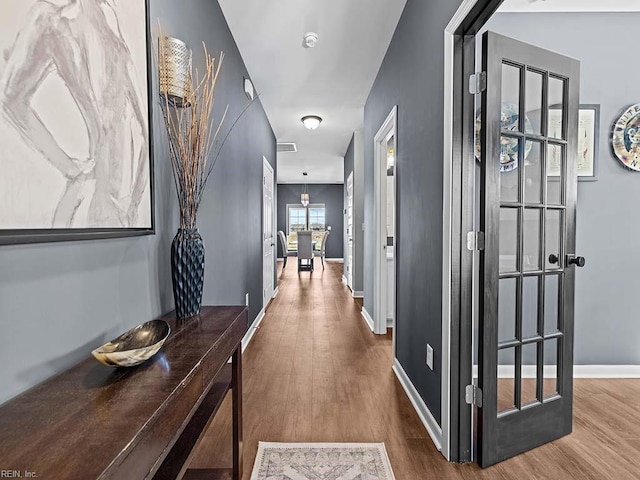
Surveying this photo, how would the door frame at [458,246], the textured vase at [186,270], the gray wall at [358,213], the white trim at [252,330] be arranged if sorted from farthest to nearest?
the gray wall at [358,213], the white trim at [252,330], the door frame at [458,246], the textured vase at [186,270]

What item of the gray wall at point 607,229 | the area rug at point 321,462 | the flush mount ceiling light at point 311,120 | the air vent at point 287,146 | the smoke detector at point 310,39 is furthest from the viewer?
the air vent at point 287,146

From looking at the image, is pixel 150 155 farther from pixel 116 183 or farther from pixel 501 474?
pixel 501 474

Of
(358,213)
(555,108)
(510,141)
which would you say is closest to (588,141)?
(555,108)

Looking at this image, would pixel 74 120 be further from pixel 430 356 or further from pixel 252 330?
pixel 252 330

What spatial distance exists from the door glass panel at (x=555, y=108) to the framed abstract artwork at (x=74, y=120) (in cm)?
189

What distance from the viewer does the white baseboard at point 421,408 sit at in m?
1.83

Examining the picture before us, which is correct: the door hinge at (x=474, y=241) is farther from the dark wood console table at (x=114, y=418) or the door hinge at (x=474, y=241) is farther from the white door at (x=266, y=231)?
the white door at (x=266, y=231)

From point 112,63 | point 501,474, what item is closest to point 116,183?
point 112,63

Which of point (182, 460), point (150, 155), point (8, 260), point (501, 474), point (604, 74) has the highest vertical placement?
point (604, 74)

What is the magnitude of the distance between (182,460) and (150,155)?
1061 mm

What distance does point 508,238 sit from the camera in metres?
1.77

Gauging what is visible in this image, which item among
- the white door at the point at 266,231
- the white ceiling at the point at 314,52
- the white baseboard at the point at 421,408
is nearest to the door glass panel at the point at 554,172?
the white baseboard at the point at 421,408

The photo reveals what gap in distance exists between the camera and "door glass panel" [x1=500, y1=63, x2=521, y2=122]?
5.67 ft

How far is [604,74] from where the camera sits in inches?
102
